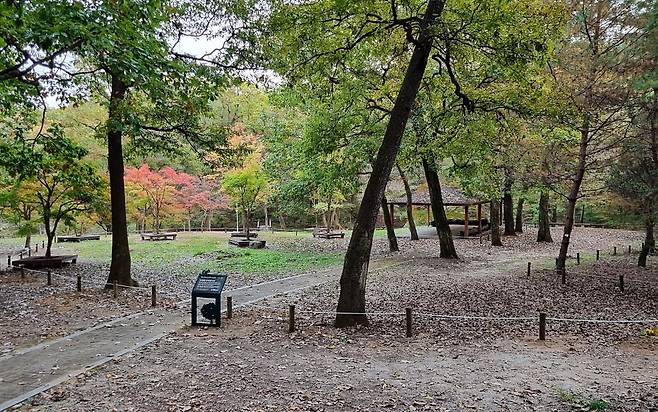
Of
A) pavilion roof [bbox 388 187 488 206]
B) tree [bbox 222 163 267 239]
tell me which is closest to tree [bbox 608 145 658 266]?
pavilion roof [bbox 388 187 488 206]

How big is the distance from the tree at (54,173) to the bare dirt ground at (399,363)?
5526 millimetres

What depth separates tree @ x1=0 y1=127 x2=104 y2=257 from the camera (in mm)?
10617

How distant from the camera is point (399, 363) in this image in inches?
260

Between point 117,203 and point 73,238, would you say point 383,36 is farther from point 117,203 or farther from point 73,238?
point 73,238

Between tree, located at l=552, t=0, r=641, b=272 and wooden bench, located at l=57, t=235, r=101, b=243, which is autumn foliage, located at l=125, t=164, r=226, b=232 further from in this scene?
tree, located at l=552, t=0, r=641, b=272

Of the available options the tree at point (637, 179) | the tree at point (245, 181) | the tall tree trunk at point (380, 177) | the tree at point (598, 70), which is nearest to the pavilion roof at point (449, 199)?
the tree at point (245, 181)

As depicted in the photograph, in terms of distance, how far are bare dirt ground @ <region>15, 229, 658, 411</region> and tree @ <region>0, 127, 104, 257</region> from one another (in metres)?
5.53

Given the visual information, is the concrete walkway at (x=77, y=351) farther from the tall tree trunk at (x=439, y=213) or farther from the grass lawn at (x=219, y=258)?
the tall tree trunk at (x=439, y=213)

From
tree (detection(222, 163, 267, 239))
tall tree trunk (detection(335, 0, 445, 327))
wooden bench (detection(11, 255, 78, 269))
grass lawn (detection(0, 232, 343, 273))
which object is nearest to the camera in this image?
tall tree trunk (detection(335, 0, 445, 327))

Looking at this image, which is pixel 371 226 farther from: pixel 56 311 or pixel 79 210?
pixel 79 210

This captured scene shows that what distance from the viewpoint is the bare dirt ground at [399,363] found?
16.9 feet

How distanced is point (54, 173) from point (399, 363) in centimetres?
1403

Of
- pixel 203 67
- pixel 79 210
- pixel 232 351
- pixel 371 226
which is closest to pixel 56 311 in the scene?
pixel 232 351

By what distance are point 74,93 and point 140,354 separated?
691 cm
